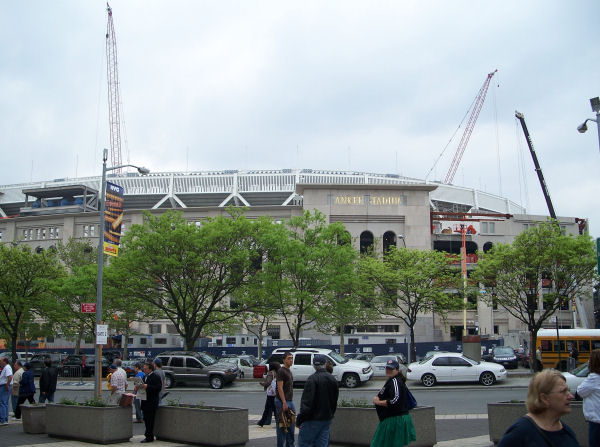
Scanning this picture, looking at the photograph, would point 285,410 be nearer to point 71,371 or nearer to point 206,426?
point 206,426

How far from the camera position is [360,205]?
72875 mm

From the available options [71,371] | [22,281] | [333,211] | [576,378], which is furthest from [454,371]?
[333,211]

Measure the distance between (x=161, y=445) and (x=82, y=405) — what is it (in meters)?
2.30

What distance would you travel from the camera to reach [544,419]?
13.9 feet

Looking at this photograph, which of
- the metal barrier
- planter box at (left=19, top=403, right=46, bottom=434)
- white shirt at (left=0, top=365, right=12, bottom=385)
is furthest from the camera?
the metal barrier

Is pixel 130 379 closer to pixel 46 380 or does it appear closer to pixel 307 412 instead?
pixel 46 380

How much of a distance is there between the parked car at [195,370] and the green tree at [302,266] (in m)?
5.54

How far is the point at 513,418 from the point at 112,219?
17603 mm

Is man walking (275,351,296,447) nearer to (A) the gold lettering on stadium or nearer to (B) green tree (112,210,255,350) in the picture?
(B) green tree (112,210,255,350)

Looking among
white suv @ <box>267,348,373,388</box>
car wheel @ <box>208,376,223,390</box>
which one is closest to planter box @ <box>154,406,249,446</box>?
white suv @ <box>267,348,373,388</box>

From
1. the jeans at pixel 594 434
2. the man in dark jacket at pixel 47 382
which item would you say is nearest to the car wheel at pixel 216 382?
the man in dark jacket at pixel 47 382

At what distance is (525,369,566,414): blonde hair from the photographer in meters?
4.23

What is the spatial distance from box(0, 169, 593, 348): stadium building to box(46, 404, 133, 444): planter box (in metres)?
37.9

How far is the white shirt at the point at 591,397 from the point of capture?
7.15 m
